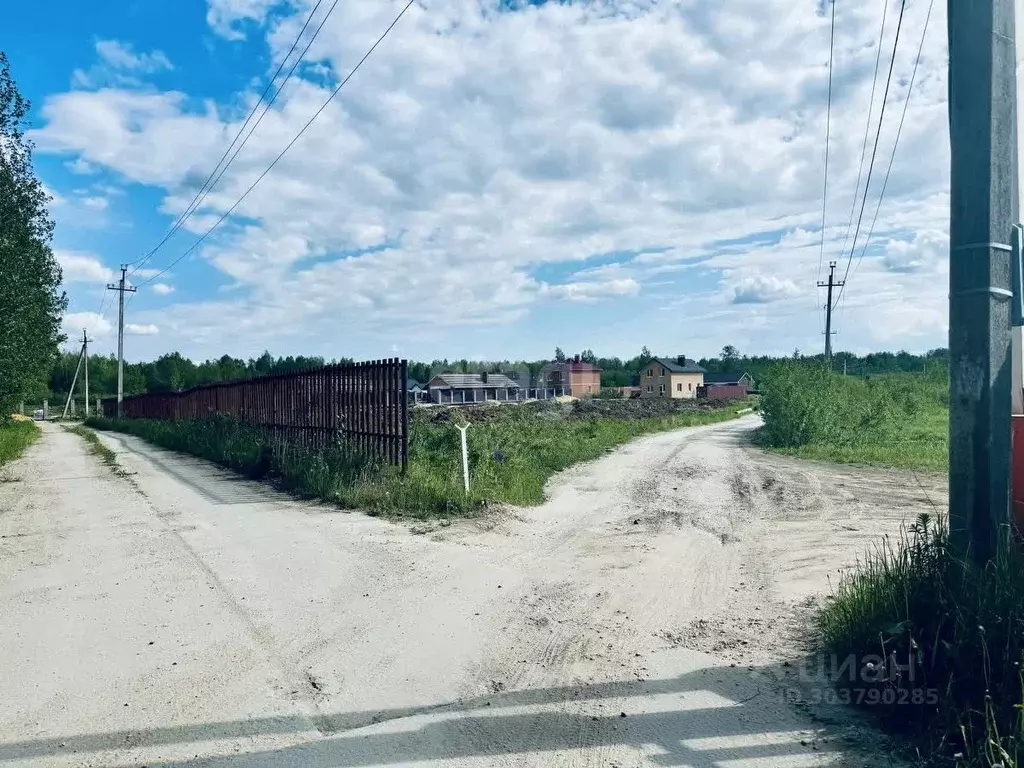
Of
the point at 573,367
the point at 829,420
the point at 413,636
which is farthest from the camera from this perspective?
the point at 573,367

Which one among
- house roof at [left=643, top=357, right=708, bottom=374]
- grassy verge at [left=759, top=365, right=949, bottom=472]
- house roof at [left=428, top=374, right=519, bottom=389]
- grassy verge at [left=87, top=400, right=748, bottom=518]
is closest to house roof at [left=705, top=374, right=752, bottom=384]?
house roof at [left=643, top=357, right=708, bottom=374]

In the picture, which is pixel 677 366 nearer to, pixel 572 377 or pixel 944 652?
pixel 572 377

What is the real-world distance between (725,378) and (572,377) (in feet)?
79.3

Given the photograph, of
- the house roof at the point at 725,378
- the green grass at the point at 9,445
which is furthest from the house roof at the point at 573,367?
the green grass at the point at 9,445

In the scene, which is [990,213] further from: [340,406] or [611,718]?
[340,406]

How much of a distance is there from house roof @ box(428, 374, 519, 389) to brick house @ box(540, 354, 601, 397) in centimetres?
576

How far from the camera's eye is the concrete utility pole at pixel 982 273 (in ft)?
12.1

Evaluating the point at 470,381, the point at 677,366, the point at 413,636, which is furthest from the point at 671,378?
the point at 413,636

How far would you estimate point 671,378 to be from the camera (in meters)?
87.2

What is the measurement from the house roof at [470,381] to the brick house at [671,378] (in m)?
17.4

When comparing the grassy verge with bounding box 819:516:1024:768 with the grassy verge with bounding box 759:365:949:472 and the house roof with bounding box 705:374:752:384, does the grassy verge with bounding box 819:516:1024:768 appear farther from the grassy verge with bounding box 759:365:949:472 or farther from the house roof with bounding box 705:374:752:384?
the house roof with bounding box 705:374:752:384

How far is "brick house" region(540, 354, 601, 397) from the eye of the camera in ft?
298

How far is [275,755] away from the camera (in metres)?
3.31

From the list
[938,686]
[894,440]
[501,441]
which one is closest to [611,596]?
[938,686]
